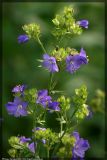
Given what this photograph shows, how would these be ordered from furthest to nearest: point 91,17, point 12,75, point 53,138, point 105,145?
1. point 91,17
2. point 12,75
3. point 105,145
4. point 53,138

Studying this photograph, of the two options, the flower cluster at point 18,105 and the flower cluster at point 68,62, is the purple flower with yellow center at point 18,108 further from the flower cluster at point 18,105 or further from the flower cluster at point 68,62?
the flower cluster at point 68,62

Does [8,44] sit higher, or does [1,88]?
[8,44]

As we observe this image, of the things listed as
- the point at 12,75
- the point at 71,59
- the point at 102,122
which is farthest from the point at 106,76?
the point at 71,59

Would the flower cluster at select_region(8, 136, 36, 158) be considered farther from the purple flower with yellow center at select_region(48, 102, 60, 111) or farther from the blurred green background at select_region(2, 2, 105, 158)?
the blurred green background at select_region(2, 2, 105, 158)

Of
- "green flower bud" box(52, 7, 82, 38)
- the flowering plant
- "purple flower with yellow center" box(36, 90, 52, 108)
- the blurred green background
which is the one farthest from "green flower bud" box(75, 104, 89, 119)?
the blurred green background

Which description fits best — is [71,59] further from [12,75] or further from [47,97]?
[12,75]

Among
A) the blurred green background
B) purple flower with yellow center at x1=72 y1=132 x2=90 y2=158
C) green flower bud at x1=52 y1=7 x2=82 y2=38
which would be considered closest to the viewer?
purple flower with yellow center at x1=72 y1=132 x2=90 y2=158

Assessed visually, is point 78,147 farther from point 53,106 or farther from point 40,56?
point 40,56

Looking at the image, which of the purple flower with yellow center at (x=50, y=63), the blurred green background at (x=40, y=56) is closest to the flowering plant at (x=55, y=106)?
the purple flower with yellow center at (x=50, y=63)
